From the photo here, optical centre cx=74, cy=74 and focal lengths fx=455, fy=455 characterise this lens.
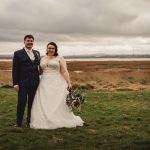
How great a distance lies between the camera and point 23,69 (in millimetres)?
10977

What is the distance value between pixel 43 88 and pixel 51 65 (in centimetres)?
61

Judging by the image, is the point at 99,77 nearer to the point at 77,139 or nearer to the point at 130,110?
the point at 130,110

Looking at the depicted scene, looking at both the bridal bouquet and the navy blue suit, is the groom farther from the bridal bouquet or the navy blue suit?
the bridal bouquet

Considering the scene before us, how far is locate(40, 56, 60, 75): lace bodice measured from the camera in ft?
37.1

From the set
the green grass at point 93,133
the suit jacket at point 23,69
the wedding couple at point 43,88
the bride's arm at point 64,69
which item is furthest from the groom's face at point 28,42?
the green grass at point 93,133

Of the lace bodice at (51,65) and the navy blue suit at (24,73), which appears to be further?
the lace bodice at (51,65)

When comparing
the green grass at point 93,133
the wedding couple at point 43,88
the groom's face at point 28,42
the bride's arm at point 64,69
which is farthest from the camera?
the bride's arm at point 64,69

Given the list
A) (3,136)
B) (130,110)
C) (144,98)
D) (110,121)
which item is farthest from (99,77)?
(3,136)

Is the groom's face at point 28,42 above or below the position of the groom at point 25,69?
A: above

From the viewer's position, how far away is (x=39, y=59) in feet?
37.1

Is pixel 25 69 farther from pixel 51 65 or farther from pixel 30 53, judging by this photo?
pixel 51 65

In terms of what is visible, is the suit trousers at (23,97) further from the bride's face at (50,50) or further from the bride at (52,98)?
the bride's face at (50,50)

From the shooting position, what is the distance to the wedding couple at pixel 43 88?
1099 centimetres

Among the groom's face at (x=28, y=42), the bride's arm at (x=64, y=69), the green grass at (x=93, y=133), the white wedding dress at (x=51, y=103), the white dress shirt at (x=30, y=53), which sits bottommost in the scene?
the green grass at (x=93, y=133)
